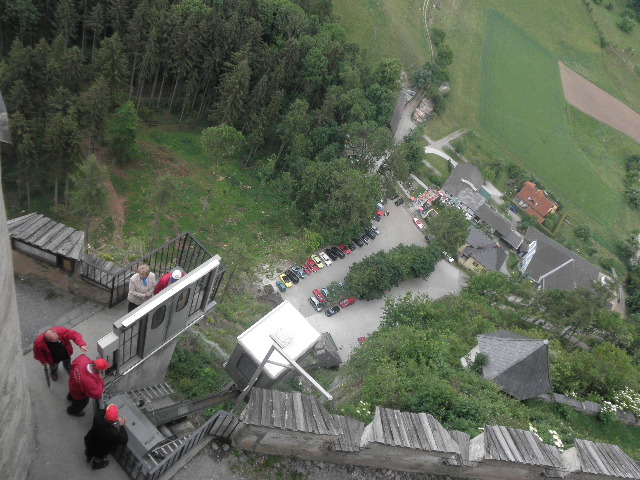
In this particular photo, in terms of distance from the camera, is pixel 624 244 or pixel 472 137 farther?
pixel 472 137

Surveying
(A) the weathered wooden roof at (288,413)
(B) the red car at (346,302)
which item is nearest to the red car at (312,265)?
(B) the red car at (346,302)

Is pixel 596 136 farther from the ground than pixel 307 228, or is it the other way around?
pixel 596 136

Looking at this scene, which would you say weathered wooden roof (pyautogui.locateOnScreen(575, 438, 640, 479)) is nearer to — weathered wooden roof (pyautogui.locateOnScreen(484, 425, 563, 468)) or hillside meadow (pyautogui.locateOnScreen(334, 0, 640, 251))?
weathered wooden roof (pyautogui.locateOnScreen(484, 425, 563, 468))

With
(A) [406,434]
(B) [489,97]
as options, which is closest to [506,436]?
(A) [406,434]

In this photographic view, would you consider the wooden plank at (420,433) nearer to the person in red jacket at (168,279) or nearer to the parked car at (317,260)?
the person in red jacket at (168,279)

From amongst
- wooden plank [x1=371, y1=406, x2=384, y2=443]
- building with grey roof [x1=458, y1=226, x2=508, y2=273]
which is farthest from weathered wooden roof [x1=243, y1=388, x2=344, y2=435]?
building with grey roof [x1=458, y1=226, x2=508, y2=273]

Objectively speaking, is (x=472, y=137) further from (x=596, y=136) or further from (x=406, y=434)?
(x=406, y=434)

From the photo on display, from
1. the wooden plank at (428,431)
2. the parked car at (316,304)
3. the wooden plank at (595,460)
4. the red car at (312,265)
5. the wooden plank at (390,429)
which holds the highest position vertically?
the wooden plank at (595,460)
